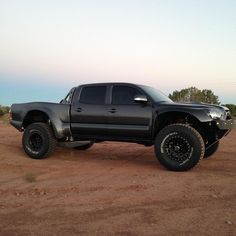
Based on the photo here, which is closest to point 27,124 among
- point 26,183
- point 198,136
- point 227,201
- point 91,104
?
point 91,104

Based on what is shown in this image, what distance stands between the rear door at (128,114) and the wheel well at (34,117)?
6.21 ft

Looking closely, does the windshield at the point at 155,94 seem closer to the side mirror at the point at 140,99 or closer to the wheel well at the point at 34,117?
the side mirror at the point at 140,99

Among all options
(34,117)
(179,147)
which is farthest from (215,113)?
(34,117)

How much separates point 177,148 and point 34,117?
3.97 m

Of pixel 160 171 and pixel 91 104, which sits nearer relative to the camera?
pixel 160 171

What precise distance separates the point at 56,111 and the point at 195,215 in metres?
5.65

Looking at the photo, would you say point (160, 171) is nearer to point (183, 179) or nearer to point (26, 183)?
A: point (183, 179)

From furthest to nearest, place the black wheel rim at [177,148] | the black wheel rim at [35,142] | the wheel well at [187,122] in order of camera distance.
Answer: the black wheel rim at [35,142], the wheel well at [187,122], the black wheel rim at [177,148]

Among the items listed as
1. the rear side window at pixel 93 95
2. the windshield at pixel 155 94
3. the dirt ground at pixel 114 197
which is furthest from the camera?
the rear side window at pixel 93 95

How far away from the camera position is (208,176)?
26.5ft

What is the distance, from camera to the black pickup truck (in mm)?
8812

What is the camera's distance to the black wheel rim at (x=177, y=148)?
28.7ft

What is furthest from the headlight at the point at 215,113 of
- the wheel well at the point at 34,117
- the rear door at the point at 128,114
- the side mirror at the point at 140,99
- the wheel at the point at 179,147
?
the wheel well at the point at 34,117

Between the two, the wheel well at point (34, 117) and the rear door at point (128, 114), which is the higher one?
the rear door at point (128, 114)
